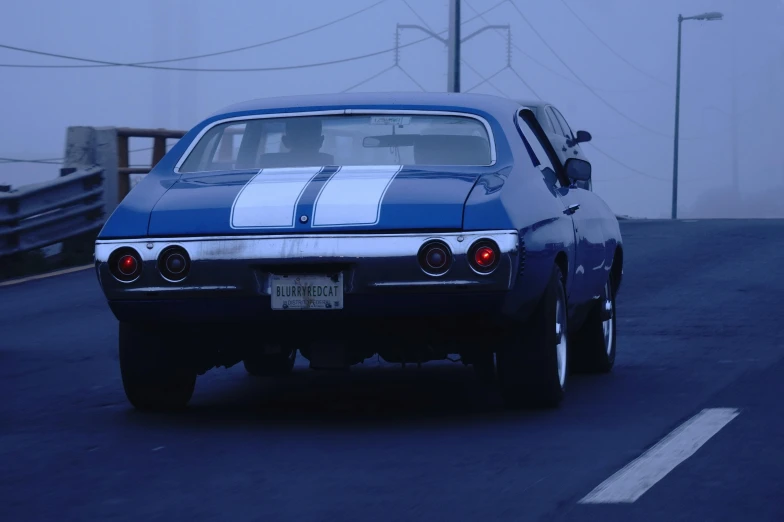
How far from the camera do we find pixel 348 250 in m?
6.41

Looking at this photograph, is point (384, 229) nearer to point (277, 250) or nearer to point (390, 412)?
point (277, 250)

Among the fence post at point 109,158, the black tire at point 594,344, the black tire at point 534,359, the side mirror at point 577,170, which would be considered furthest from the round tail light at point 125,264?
the fence post at point 109,158

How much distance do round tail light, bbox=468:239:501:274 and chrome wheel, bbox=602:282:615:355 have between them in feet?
8.69

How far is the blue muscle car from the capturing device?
6.43 m

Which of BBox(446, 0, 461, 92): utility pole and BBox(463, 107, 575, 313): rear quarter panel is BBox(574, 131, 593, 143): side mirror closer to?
BBox(463, 107, 575, 313): rear quarter panel

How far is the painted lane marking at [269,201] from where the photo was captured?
6527 millimetres

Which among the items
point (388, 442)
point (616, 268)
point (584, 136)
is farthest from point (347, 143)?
point (584, 136)

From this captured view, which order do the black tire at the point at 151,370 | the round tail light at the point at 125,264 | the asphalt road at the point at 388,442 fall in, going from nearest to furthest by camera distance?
the asphalt road at the point at 388,442 < the round tail light at the point at 125,264 < the black tire at the point at 151,370

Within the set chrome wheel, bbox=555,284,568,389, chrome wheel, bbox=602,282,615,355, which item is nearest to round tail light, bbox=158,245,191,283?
chrome wheel, bbox=555,284,568,389

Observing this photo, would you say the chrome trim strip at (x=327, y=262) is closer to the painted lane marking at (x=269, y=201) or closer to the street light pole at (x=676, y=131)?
the painted lane marking at (x=269, y=201)

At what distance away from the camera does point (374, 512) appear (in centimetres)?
495

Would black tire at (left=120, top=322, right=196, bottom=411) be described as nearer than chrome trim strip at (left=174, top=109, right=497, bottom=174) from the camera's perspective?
Yes

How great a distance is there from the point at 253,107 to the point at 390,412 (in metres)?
1.66

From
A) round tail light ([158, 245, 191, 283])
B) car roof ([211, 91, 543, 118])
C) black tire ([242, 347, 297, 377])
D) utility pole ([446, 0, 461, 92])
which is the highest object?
utility pole ([446, 0, 461, 92])
